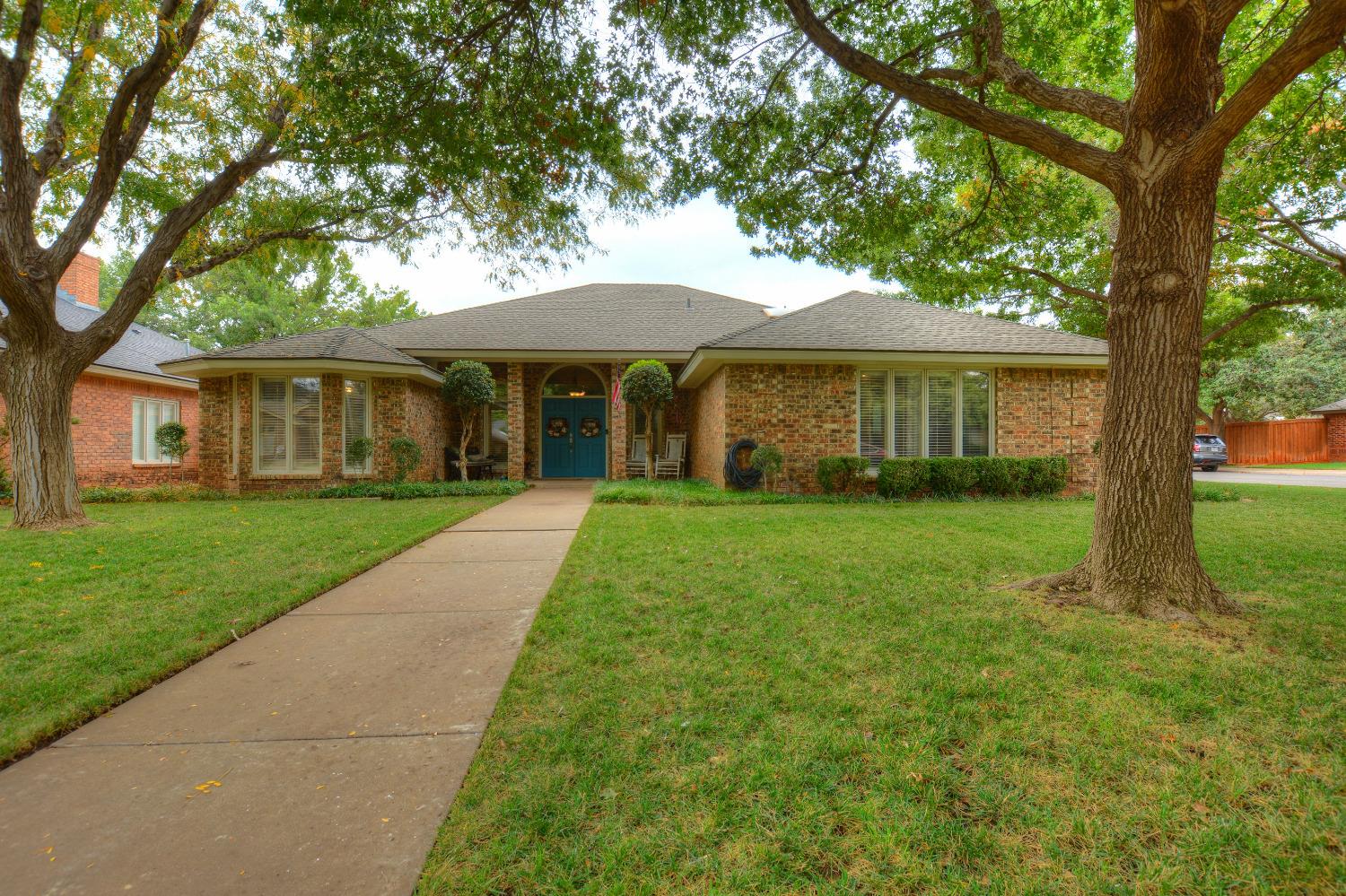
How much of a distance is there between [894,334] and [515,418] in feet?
28.2

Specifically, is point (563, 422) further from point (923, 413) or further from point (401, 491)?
point (923, 413)

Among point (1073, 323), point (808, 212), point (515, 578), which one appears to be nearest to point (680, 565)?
point (515, 578)

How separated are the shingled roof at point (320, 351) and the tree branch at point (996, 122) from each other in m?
10.2

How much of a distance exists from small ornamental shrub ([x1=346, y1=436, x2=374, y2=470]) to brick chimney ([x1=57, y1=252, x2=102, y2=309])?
1188 cm

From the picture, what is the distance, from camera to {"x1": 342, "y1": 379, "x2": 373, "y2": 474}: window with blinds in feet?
40.6

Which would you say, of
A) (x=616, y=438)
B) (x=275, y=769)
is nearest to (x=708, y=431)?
(x=616, y=438)

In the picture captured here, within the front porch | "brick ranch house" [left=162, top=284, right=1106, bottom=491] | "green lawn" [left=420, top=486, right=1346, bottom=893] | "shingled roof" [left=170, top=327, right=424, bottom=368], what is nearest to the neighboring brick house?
"brick ranch house" [left=162, top=284, right=1106, bottom=491]

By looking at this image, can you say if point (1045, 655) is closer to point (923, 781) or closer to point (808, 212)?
point (923, 781)

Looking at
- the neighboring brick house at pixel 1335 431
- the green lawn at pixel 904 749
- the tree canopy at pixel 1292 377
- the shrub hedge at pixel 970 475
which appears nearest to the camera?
the green lawn at pixel 904 749

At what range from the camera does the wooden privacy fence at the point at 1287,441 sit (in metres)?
26.9

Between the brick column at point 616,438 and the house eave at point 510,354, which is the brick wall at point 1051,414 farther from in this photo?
the house eave at point 510,354

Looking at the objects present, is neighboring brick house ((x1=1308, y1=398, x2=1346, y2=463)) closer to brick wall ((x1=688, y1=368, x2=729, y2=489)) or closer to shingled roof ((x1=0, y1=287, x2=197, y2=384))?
brick wall ((x1=688, y1=368, x2=729, y2=489))

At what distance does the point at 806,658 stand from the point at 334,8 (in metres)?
6.08

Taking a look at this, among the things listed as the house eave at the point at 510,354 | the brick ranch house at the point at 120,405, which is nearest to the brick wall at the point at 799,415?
the house eave at the point at 510,354
